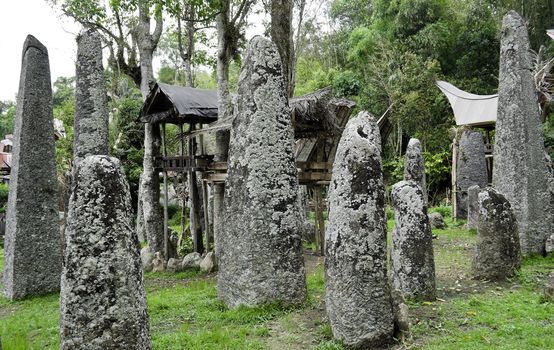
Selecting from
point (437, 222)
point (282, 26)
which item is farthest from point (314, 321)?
point (437, 222)

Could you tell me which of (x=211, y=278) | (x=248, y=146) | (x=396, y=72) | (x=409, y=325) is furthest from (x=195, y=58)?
(x=409, y=325)

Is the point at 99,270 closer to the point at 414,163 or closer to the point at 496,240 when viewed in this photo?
the point at 496,240

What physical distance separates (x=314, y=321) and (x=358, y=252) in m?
1.59

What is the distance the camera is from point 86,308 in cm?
423

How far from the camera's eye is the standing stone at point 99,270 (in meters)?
4.24

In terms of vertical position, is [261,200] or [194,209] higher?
[261,200]

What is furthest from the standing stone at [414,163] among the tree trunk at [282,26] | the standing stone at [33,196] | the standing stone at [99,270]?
the standing stone at [99,270]

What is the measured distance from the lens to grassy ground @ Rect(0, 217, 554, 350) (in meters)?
6.01

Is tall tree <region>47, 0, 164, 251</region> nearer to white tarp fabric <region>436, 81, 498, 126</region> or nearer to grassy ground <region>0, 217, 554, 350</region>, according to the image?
grassy ground <region>0, 217, 554, 350</region>

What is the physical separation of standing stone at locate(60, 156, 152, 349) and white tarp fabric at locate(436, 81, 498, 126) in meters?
16.9

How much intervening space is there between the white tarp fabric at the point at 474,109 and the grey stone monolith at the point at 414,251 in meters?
12.4

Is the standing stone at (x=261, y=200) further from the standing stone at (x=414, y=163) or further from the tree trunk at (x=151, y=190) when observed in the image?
the tree trunk at (x=151, y=190)

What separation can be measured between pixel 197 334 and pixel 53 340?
2189mm

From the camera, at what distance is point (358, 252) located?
586cm
